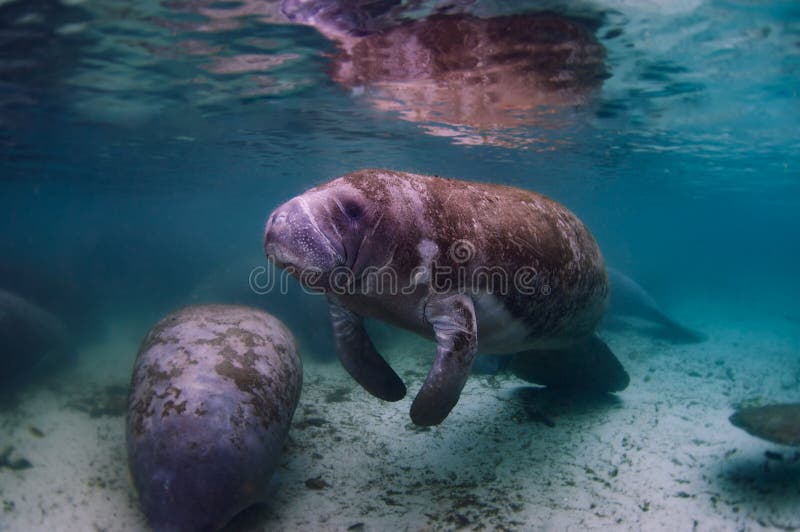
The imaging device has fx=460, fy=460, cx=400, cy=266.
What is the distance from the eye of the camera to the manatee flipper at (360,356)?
3.99 m

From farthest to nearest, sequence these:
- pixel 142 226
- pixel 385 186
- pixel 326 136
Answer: pixel 142 226, pixel 326 136, pixel 385 186

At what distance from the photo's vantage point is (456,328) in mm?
3162

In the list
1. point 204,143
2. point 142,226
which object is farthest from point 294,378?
point 142,226

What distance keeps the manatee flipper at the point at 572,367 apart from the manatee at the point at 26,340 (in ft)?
31.6

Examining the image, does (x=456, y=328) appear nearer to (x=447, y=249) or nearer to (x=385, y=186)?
(x=447, y=249)

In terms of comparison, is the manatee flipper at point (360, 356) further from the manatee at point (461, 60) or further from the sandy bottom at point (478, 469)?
the manatee at point (461, 60)

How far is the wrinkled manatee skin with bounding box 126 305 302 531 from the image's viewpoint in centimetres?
342

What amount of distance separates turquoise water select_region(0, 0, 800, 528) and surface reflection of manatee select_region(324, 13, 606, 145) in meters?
0.18

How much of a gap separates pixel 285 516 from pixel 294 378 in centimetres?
143

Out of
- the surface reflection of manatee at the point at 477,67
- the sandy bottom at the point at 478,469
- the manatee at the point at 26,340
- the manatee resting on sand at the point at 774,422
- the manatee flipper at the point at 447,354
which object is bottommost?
the manatee at the point at 26,340

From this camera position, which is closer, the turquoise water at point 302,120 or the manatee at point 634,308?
the turquoise water at point 302,120

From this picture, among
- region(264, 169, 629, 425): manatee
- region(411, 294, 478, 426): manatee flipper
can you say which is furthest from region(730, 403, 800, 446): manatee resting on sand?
region(411, 294, 478, 426): manatee flipper

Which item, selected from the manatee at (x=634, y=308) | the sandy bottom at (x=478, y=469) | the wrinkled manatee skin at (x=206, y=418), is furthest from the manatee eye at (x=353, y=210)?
the manatee at (x=634, y=308)

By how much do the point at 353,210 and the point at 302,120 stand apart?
12786 millimetres
